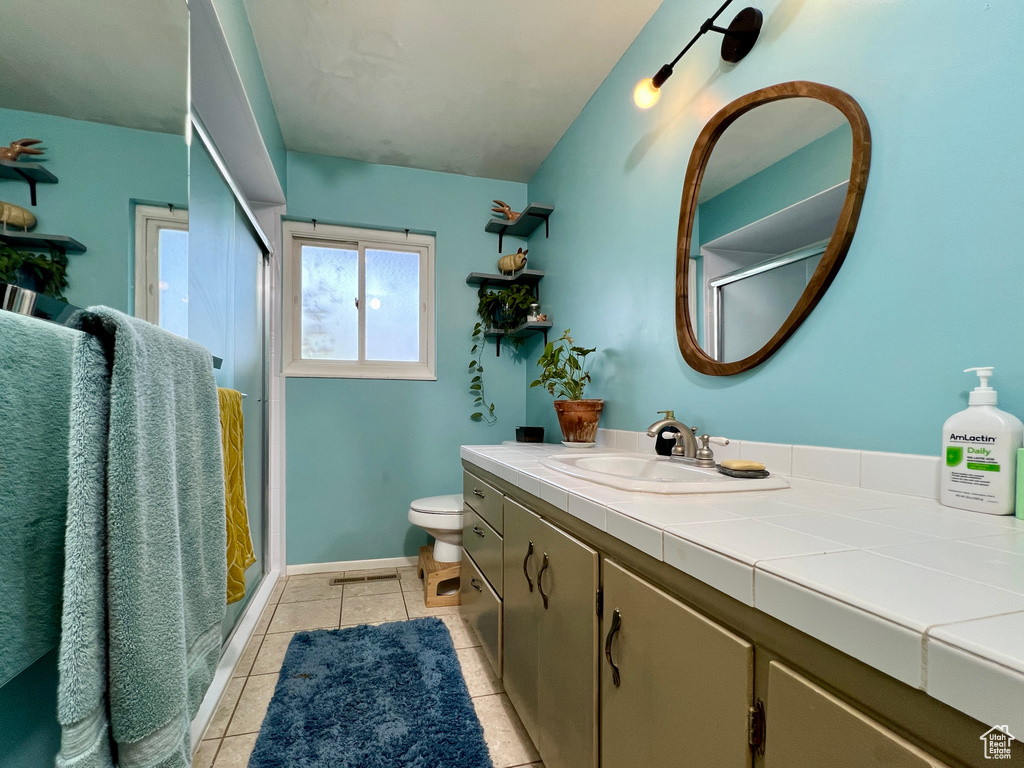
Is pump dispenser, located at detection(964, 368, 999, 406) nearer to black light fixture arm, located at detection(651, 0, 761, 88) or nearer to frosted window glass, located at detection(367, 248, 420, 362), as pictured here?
black light fixture arm, located at detection(651, 0, 761, 88)

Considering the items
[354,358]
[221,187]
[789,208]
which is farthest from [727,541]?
[354,358]

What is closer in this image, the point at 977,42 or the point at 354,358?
the point at 977,42

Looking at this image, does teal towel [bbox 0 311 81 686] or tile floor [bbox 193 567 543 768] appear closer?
teal towel [bbox 0 311 81 686]

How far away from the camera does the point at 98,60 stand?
85 centimetres

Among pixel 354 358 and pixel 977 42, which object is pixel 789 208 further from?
pixel 354 358

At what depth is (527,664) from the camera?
130cm

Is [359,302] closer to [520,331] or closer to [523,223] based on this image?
[520,331]

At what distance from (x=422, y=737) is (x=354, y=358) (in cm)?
211

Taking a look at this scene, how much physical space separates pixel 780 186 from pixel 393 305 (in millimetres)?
2356

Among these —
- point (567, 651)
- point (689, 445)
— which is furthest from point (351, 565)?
point (689, 445)

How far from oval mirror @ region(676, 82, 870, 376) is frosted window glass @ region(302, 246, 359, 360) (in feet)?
6.92

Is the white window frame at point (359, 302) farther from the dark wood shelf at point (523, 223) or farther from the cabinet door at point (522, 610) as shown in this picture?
the cabinet door at point (522, 610)

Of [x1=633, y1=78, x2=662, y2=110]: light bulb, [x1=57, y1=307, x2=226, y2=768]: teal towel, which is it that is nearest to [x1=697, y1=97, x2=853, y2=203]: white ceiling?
[x1=633, y1=78, x2=662, y2=110]: light bulb

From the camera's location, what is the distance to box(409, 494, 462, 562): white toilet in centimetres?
237
